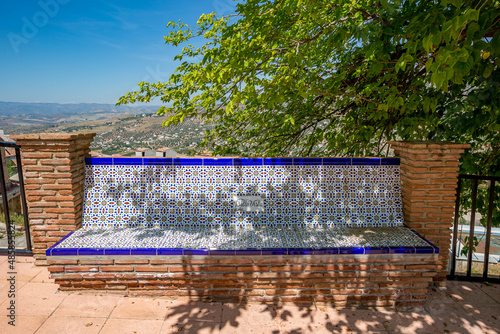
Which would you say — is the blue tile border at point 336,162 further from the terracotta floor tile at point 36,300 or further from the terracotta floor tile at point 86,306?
the terracotta floor tile at point 36,300

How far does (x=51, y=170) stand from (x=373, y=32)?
4.21 m

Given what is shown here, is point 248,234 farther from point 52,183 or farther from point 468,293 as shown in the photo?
point 468,293

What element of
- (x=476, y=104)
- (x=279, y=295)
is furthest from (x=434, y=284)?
(x=476, y=104)

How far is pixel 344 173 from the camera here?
150 inches

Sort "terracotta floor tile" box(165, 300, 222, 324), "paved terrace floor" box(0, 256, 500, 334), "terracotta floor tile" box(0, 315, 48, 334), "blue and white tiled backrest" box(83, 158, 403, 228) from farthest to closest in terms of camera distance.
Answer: "blue and white tiled backrest" box(83, 158, 403, 228), "terracotta floor tile" box(165, 300, 222, 324), "paved terrace floor" box(0, 256, 500, 334), "terracotta floor tile" box(0, 315, 48, 334)

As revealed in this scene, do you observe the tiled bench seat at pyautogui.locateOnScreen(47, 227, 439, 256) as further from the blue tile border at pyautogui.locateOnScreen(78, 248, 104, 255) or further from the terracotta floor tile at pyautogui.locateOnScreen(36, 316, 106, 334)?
the terracotta floor tile at pyautogui.locateOnScreen(36, 316, 106, 334)

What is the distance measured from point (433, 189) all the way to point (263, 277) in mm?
2292

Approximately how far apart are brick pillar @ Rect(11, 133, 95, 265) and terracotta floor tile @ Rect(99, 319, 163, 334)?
140 cm

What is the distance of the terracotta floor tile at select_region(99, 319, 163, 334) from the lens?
106 inches

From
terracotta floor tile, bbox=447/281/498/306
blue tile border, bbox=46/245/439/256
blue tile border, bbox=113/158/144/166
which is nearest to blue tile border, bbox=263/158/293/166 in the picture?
blue tile border, bbox=46/245/439/256

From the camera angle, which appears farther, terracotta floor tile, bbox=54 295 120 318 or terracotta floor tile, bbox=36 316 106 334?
terracotta floor tile, bbox=54 295 120 318

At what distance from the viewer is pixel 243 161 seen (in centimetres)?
380

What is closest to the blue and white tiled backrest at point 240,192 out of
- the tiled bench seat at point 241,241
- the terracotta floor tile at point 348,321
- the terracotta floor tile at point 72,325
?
the tiled bench seat at point 241,241

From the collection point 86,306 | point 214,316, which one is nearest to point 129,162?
point 86,306
